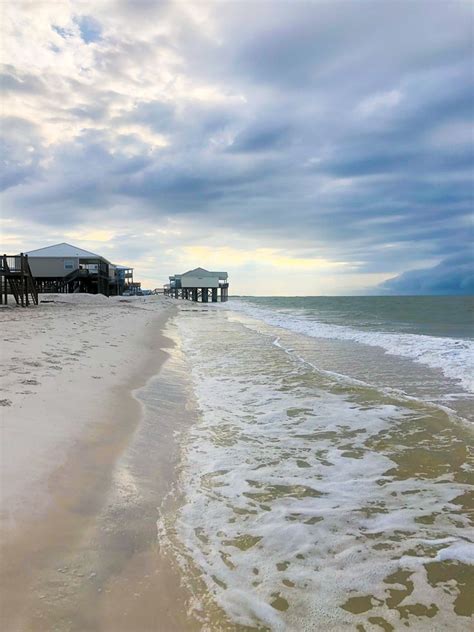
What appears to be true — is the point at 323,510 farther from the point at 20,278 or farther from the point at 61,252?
the point at 61,252

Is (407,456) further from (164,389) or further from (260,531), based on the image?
(164,389)

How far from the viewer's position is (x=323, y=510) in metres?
4.04

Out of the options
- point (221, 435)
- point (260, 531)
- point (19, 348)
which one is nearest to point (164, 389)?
point (221, 435)

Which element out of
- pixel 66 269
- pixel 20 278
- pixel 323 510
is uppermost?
pixel 66 269

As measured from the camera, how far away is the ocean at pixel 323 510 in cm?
279

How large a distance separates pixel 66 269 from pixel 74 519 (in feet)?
181

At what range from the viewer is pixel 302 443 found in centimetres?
589

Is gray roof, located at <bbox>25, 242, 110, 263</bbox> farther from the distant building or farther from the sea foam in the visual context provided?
the sea foam

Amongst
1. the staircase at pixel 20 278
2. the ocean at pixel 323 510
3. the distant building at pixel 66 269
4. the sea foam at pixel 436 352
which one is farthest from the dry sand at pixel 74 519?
the distant building at pixel 66 269

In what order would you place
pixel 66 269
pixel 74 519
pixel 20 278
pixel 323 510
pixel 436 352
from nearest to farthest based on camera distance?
pixel 74 519 < pixel 323 510 < pixel 436 352 < pixel 20 278 < pixel 66 269

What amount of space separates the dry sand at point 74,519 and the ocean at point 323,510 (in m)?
0.25

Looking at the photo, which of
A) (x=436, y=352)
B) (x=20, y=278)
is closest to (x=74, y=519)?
(x=436, y=352)

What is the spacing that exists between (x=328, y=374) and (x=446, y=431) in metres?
4.82

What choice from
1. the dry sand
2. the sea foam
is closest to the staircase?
the sea foam
